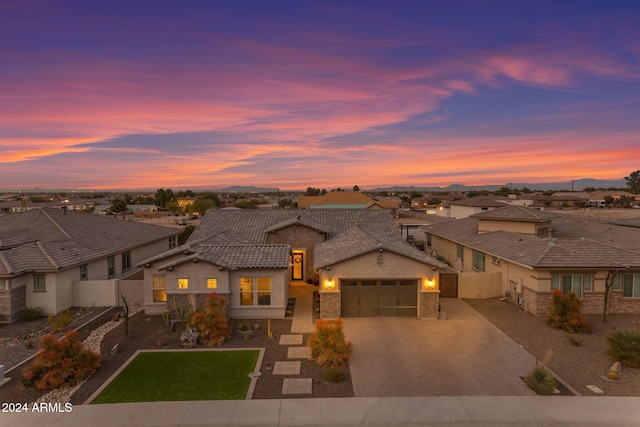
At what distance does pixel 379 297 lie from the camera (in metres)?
19.8

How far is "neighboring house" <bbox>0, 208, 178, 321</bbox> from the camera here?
1911 centimetres

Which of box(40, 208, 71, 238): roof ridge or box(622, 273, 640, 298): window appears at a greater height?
box(40, 208, 71, 238): roof ridge

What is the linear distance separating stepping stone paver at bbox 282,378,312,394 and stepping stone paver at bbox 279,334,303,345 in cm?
332

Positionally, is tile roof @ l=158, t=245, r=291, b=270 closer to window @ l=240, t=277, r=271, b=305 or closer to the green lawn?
window @ l=240, t=277, r=271, b=305

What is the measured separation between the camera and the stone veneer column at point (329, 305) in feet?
63.3

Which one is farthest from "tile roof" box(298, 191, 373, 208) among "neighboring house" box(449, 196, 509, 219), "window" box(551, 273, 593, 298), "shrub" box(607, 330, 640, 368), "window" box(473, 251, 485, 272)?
"shrub" box(607, 330, 640, 368)

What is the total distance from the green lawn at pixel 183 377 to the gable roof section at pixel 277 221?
13409mm

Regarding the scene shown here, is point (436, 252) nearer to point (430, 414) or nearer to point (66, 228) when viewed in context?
point (430, 414)

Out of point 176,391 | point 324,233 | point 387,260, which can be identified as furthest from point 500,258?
point 176,391

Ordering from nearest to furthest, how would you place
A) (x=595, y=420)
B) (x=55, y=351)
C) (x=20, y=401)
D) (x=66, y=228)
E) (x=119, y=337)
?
(x=595, y=420)
(x=20, y=401)
(x=55, y=351)
(x=119, y=337)
(x=66, y=228)

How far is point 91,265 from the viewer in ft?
75.2

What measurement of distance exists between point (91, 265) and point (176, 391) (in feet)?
48.8

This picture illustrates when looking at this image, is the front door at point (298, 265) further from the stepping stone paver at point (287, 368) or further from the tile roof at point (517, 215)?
the tile roof at point (517, 215)

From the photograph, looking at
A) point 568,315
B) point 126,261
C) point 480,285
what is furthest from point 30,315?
point 568,315
